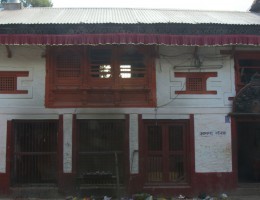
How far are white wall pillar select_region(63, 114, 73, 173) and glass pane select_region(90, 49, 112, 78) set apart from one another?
1.61 metres

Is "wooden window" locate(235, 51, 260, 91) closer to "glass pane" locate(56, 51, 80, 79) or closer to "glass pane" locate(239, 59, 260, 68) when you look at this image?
"glass pane" locate(239, 59, 260, 68)

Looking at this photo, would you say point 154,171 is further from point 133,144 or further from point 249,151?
point 249,151

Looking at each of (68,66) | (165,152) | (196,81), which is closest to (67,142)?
(68,66)

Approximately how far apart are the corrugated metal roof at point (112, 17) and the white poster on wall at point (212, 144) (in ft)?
10.2

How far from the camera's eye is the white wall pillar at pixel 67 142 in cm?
1133

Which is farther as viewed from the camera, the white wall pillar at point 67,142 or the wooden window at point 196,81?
the wooden window at point 196,81

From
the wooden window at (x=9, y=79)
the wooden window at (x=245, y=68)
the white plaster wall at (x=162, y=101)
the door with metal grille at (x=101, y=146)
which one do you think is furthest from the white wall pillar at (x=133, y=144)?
the wooden window at (x=9, y=79)

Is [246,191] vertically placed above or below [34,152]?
below

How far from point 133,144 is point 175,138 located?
139 centimetres

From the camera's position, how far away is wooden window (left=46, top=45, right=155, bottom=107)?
11609 millimetres

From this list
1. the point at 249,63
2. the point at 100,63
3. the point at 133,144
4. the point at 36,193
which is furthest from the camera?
the point at 249,63

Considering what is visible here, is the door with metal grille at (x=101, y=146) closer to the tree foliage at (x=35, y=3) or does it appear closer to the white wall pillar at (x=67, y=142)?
the white wall pillar at (x=67, y=142)

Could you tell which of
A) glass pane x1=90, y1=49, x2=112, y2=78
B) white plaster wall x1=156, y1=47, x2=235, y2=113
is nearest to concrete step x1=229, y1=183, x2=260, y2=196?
white plaster wall x1=156, y1=47, x2=235, y2=113

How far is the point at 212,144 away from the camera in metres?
11.6
